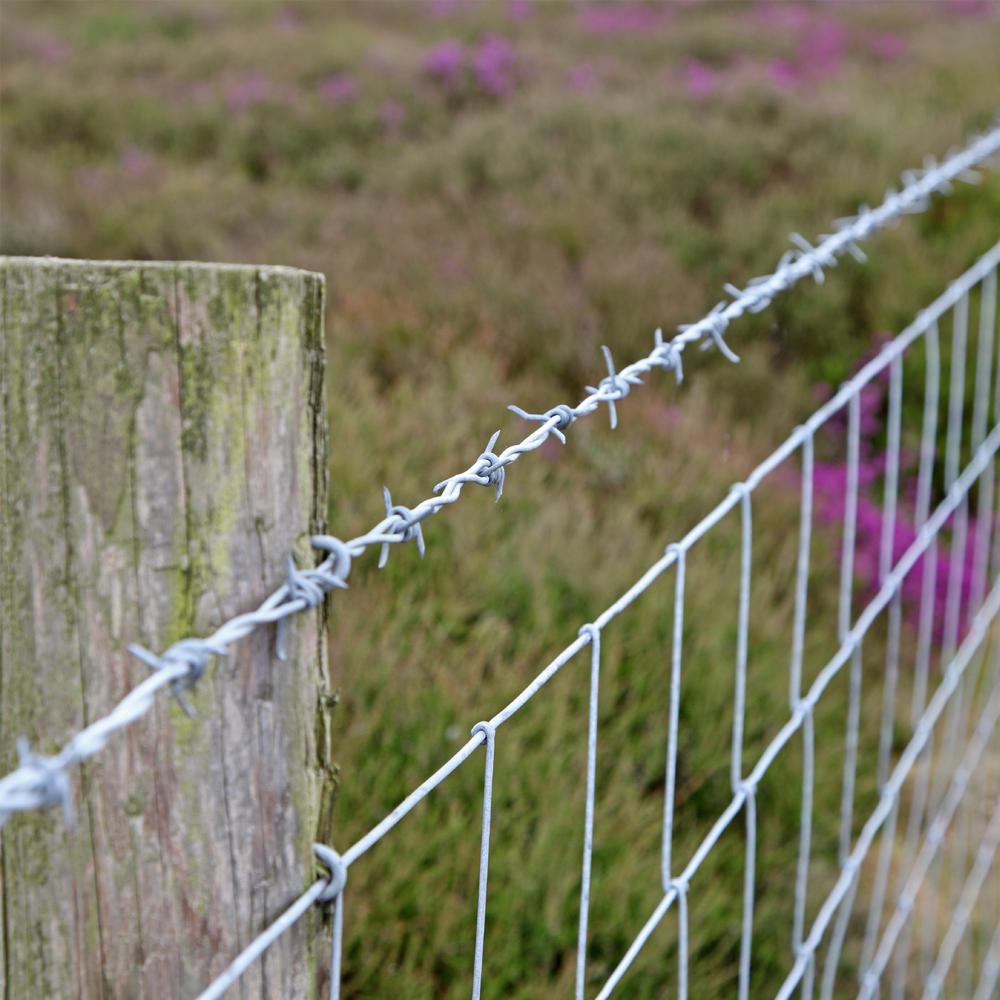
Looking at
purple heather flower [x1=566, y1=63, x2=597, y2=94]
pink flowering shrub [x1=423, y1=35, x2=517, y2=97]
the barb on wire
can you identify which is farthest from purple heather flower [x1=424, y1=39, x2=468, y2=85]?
the barb on wire

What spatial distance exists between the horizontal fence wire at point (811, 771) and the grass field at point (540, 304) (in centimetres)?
16

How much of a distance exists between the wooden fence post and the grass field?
1.29 metres

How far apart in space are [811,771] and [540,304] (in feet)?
9.30

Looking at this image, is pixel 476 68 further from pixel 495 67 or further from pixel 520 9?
pixel 520 9

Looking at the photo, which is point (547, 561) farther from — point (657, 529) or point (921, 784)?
point (921, 784)

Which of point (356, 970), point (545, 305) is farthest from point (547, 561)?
point (545, 305)

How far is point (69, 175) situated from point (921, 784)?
566 cm

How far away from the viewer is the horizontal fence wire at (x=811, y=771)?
3.52 feet

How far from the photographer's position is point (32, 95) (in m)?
7.79

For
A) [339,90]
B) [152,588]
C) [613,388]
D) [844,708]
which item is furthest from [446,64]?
[152,588]

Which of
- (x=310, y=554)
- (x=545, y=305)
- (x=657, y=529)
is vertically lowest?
(x=657, y=529)

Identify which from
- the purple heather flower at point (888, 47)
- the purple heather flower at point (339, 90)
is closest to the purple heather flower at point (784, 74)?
the purple heather flower at point (888, 47)

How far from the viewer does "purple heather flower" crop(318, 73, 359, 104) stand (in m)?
7.88

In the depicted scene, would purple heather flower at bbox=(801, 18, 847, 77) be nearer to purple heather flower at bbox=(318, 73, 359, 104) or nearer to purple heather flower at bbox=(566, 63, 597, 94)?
purple heather flower at bbox=(566, 63, 597, 94)
